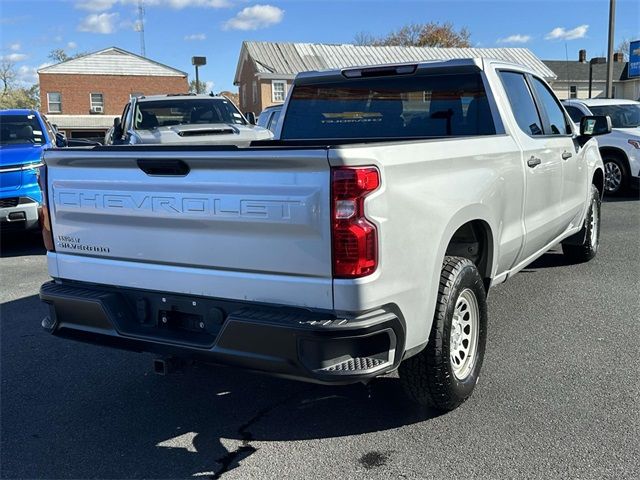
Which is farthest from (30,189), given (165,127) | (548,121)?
(548,121)

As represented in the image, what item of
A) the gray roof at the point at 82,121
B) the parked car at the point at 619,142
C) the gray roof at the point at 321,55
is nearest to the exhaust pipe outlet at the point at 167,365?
the parked car at the point at 619,142

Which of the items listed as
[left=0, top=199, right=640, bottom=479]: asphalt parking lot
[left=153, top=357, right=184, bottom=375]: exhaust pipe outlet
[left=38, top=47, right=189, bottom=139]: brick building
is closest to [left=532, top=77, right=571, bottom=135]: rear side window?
[left=0, top=199, right=640, bottom=479]: asphalt parking lot

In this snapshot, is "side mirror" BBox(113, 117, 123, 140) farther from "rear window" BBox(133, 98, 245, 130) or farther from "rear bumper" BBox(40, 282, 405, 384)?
"rear bumper" BBox(40, 282, 405, 384)

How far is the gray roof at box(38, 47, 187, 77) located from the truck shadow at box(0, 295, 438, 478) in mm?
42346

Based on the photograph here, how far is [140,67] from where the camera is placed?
43.9m

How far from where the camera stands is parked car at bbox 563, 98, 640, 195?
1186cm

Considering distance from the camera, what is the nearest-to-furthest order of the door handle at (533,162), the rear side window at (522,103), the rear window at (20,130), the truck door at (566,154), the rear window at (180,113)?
the door handle at (533,162), the rear side window at (522,103), the truck door at (566,154), the rear window at (20,130), the rear window at (180,113)

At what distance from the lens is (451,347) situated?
3.52 meters

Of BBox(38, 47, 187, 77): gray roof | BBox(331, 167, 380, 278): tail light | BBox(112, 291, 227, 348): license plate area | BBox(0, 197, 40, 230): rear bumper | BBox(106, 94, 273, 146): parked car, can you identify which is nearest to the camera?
BBox(331, 167, 380, 278): tail light

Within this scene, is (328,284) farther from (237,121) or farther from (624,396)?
(237,121)

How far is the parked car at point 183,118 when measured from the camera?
390 inches

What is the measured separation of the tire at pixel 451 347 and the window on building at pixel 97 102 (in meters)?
43.5

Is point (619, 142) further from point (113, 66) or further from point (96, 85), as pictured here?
point (113, 66)

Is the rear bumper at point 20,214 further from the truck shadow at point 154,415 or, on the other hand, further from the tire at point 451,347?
the tire at point 451,347
